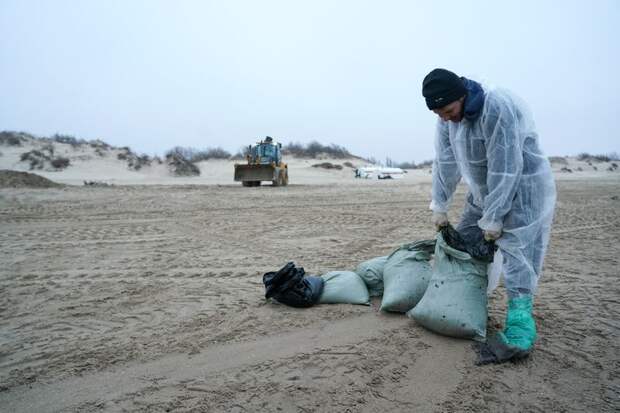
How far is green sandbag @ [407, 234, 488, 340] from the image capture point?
8.07ft

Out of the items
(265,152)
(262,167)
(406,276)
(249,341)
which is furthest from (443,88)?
(265,152)

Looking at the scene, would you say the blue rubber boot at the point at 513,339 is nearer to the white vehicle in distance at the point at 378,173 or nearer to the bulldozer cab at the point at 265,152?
the bulldozer cab at the point at 265,152

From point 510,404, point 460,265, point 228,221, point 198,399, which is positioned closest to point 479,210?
point 460,265

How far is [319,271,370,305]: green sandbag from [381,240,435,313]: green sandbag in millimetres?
174

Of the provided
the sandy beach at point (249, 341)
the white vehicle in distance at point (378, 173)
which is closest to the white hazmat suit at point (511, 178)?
the sandy beach at point (249, 341)

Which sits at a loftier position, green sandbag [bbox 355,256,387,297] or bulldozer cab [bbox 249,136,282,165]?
bulldozer cab [bbox 249,136,282,165]

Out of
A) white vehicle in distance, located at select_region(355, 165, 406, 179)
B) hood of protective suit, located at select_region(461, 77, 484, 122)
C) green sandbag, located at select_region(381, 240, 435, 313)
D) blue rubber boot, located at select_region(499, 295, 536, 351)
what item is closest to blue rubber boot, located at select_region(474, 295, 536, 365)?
blue rubber boot, located at select_region(499, 295, 536, 351)

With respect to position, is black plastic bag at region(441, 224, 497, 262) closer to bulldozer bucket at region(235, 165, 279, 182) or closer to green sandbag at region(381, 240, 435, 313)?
green sandbag at region(381, 240, 435, 313)

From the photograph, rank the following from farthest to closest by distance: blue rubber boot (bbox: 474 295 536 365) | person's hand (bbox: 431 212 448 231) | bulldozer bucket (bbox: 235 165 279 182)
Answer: bulldozer bucket (bbox: 235 165 279 182) < person's hand (bbox: 431 212 448 231) < blue rubber boot (bbox: 474 295 536 365)

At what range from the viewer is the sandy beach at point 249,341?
6.52ft

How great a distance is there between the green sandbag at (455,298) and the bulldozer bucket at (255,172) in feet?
48.6

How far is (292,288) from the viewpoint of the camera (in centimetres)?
304

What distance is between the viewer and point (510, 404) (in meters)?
1.92

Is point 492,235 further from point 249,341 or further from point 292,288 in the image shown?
point 249,341
